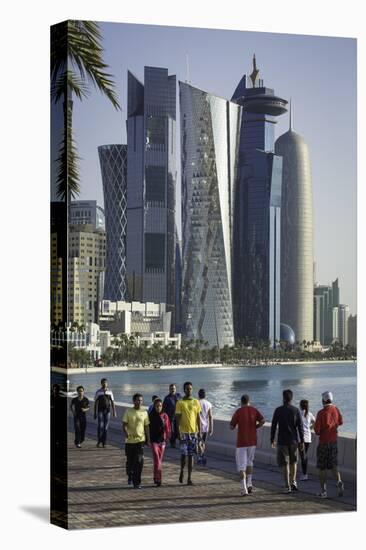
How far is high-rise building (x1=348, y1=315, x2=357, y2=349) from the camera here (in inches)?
749

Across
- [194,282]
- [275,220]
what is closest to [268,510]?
[194,282]

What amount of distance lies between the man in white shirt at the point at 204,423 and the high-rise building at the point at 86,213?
2.79 meters

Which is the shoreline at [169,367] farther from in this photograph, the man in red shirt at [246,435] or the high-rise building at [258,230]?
the man in red shirt at [246,435]

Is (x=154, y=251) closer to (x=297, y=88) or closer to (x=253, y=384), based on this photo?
(x=253, y=384)

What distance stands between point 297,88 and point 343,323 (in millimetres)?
3325

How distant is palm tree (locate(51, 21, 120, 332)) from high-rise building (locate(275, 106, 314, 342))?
9.62ft

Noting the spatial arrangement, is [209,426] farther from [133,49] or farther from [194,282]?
[133,49]

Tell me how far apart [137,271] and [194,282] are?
1.10 m

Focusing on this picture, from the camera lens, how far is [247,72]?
59.6 ft

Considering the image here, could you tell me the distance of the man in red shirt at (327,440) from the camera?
18.0 m

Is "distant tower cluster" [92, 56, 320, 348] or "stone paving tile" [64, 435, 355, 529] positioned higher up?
"distant tower cluster" [92, 56, 320, 348]

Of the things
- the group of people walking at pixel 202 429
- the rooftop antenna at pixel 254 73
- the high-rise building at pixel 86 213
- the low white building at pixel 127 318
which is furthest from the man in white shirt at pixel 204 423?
the rooftop antenna at pixel 254 73

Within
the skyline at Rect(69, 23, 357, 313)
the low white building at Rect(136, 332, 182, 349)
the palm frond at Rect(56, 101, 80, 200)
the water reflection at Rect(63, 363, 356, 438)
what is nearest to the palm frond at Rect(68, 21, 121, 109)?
the skyline at Rect(69, 23, 357, 313)

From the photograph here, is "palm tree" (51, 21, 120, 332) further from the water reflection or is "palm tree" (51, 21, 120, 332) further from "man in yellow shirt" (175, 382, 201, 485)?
"man in yellow shirt" (175, 382, 201, 485)
